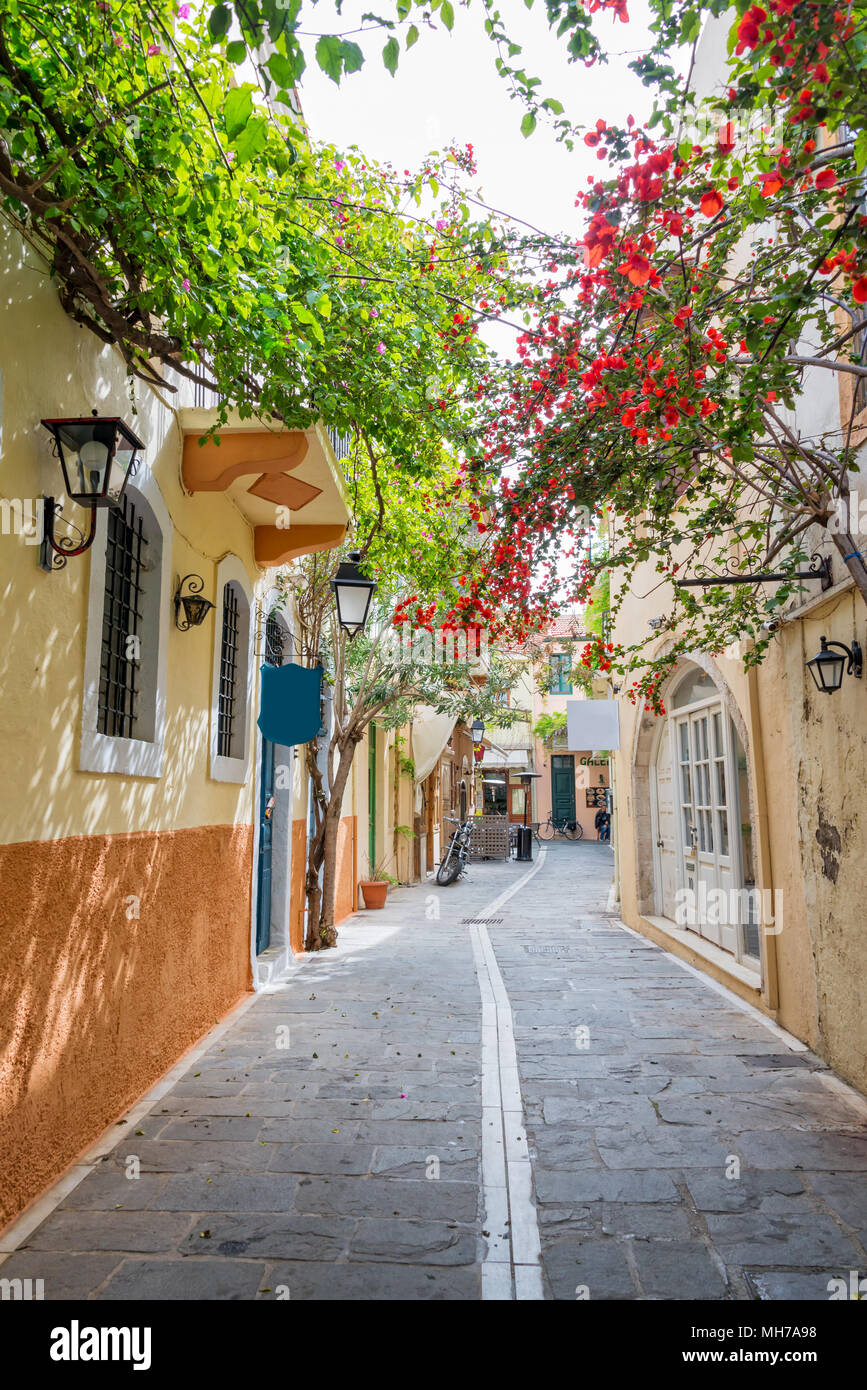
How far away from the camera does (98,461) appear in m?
3.55

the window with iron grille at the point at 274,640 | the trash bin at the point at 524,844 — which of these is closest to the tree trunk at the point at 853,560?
the window with iron grille at the point at 274,640

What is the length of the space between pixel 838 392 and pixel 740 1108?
4.11 m

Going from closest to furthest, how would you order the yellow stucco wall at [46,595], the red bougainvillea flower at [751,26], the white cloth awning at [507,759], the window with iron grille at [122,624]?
the red bougainvillea flower at [751,26]
the yellow stucco wall at [46,595]
the window with iron grille at [122,624]
the white cloth awning at [507,759]

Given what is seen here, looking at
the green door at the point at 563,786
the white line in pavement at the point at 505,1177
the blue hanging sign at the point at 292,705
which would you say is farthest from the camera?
the green door at the point at 563,786

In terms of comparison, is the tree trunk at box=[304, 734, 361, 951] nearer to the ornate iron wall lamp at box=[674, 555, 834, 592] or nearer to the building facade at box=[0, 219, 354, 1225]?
the building facade at box=[0, 219, 354, 1225]

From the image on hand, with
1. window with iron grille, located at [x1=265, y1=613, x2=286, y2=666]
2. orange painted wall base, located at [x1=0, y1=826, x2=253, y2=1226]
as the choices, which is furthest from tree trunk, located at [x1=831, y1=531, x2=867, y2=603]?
window with iron grille, located at [x1=265, y1=613, x2=286, y2=666]

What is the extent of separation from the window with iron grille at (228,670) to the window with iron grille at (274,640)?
1058 millimetres

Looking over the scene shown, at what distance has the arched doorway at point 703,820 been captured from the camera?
770 centimetres

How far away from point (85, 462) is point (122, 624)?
4.62 feet

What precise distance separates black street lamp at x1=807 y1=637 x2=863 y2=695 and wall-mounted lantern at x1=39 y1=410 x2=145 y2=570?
3.85 m

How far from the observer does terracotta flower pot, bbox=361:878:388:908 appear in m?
13.3

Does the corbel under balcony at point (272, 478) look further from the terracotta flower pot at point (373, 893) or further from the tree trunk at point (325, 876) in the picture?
the terracotta flower pot at point (373, 893)

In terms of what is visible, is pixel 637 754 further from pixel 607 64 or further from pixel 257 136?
pixel 257 136
